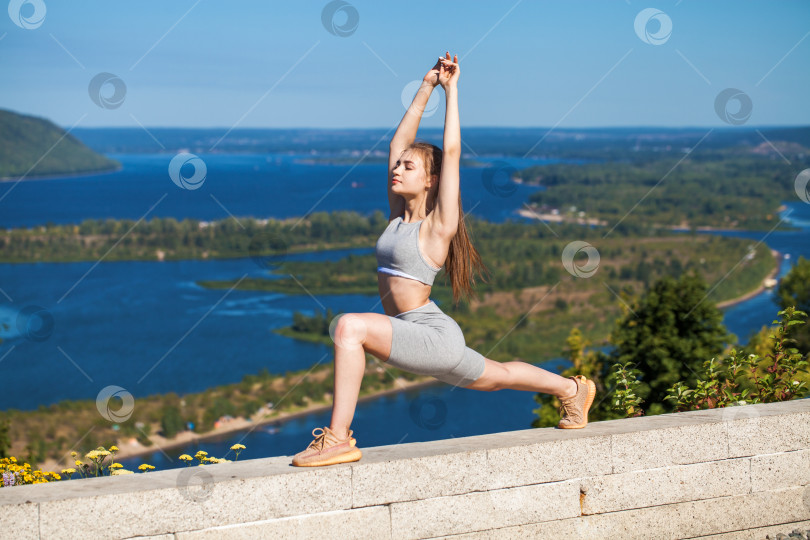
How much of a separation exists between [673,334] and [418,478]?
18.8m

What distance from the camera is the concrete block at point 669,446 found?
3914 millimetres

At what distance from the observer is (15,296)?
308 feet

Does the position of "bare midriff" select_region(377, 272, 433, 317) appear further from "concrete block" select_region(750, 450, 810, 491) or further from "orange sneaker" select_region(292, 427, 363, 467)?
"concrete block" select_region(750, 450, 810, 491)

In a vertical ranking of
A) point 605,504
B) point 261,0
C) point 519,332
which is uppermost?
point 261,0

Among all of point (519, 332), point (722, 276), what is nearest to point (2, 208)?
point (519, 332)

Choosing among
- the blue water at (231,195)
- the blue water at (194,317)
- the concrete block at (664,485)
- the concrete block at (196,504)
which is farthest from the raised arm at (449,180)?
the blue water at (231,195)

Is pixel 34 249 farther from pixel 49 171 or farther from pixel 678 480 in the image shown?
pixel 678 480

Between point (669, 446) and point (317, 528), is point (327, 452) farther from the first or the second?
point (669, 446)

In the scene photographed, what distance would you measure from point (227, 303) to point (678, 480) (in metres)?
93.4

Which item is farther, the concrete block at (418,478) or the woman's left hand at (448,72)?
the woman's left hand at (448,72)

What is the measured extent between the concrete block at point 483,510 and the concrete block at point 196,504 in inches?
11.5

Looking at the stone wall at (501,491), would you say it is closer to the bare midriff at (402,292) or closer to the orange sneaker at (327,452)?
the orange sneaker at (327,452)

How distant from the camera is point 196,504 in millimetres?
3221

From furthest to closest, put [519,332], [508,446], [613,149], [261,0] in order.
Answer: [613,149] → [261,0] → [519,332] → [508,446]
